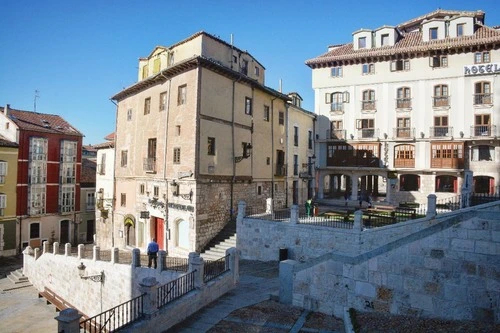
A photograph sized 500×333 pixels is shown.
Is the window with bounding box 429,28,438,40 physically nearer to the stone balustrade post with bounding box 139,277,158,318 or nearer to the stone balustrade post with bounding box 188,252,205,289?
the stone balustrade post with bounding box 188,252,205,289

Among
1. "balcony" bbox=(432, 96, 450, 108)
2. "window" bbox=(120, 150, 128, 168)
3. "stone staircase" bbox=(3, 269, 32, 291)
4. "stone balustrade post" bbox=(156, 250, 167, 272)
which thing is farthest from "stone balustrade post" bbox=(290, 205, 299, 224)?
"stone staircase" bbox=(3, 269, 32, 291)

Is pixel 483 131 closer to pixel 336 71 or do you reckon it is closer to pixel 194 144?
pixel 336 71

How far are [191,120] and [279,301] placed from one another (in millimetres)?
12408

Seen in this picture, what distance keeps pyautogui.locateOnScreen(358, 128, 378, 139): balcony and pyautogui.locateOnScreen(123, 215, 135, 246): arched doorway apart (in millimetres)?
21739

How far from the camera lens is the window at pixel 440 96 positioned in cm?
2747

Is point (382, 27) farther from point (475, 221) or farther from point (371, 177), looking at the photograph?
point (475, 221)

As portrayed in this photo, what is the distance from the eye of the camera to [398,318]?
→ 1040 centimetres

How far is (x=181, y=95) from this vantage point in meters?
21.5

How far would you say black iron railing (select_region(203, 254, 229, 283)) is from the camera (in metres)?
13.2

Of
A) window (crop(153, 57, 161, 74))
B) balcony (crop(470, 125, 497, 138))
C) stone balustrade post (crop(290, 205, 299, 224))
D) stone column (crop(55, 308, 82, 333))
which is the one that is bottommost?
stone column (crop(55, 308, 82, 333))

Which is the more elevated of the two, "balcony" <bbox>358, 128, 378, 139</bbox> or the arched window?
"balcony" <bbox>358, 128, 378, 139</bbox>

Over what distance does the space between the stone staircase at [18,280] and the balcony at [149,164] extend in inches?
501

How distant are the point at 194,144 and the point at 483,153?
23912 millimetres

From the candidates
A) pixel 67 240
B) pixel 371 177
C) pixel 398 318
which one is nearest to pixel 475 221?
pixel 398 318
